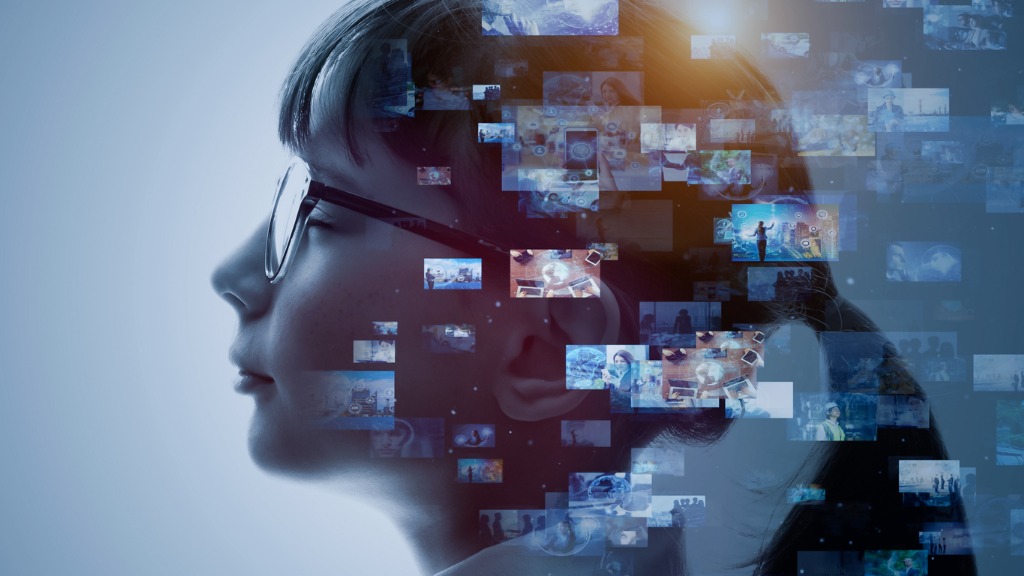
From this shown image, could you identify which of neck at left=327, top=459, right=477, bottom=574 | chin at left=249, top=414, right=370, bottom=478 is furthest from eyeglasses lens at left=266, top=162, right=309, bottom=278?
neck at left=327, top=459, right=477, bottom=574

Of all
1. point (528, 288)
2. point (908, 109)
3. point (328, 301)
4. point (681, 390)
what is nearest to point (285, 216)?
point (328, 301)

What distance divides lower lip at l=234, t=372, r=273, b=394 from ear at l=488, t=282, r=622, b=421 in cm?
42

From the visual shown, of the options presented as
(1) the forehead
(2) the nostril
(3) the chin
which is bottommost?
(3) the chin

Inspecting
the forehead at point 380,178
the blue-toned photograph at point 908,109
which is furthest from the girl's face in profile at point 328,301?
the blue-toned photograph at point 908,109

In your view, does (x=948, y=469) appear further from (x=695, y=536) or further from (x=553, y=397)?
(x=553, y=397)

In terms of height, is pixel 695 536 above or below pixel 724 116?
below

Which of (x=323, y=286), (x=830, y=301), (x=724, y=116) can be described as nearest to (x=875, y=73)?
(x=724, y=116)

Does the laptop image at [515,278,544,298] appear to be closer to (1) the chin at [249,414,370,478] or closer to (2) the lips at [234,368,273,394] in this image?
(1) the chin at [249,414,370,478]

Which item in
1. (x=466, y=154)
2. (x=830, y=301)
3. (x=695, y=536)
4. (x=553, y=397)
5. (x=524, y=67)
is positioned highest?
(x=524, y=67)

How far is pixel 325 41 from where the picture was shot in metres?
1.11

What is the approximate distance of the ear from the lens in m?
1.03

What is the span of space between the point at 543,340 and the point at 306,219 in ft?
1.40

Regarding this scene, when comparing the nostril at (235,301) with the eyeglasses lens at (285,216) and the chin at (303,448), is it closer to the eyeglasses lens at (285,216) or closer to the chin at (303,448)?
the eyeglasses lens at (285,216)

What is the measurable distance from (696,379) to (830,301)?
25 cm
